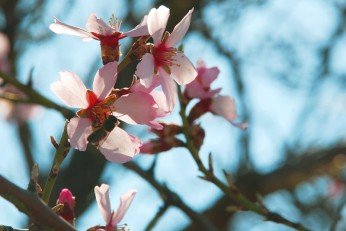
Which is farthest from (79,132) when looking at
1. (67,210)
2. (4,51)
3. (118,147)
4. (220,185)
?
(4,51)

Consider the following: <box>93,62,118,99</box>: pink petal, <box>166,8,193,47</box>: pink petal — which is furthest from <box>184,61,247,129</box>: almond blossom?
<box>93,62,118,99</box>: pink petal

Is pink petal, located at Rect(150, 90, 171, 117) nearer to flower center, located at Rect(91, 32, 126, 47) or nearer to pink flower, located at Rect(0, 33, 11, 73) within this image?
flower center, located at Rect(91, 32, 126, 47)

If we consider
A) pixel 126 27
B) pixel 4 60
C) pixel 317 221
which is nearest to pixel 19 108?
pixel 4 60

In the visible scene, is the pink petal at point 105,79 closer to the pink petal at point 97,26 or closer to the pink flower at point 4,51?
the pink petal at point 97,26

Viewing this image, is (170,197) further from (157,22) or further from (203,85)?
(157,22)

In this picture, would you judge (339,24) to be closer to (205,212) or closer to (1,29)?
(205,212)

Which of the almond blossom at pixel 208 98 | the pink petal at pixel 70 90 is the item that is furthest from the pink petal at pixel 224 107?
the pink petal at pixel 70 90
